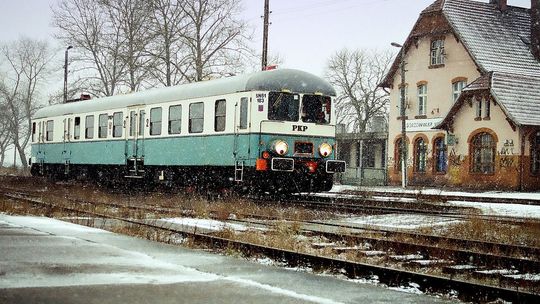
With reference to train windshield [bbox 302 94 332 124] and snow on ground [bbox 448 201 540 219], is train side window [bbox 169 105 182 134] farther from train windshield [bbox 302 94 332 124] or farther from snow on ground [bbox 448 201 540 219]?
snow on ground [bbox 448 201 540 219]

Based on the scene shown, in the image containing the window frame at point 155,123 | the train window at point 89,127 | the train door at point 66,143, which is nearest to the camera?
the window frame at point 155,123

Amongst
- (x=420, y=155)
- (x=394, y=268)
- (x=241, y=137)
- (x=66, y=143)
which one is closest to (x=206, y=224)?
(x=241, y=137)

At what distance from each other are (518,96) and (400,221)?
20.0 metres

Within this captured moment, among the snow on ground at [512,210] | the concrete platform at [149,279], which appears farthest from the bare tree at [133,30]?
the concrete platform at [149,279]

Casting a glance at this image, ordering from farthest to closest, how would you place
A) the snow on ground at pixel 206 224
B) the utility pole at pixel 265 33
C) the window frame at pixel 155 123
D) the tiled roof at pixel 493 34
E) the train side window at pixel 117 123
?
the tiled roof at pixel 493 34, the utility pole at pixel 265 33, the train side window at pixel 117 123, the window frame at pixel 155 123, the snow on ground at pixel 206 224

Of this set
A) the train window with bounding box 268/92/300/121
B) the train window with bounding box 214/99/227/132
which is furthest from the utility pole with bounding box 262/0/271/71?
A: the train window with bounding box 268/92/300/121

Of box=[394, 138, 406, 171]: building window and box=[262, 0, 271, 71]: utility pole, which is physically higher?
box=[262, 0, 271, 71]: utility pole

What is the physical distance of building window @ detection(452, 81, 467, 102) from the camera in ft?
114

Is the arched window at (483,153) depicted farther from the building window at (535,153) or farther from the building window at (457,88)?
the building window at (457,88)

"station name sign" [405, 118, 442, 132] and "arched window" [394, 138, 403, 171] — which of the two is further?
"arched window" [394, 138, 403, 171]

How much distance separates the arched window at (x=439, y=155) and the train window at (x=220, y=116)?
18.9 meters

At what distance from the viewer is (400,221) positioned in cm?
1406

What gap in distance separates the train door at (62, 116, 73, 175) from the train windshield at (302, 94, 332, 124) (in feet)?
40.6

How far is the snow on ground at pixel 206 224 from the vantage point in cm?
1197
